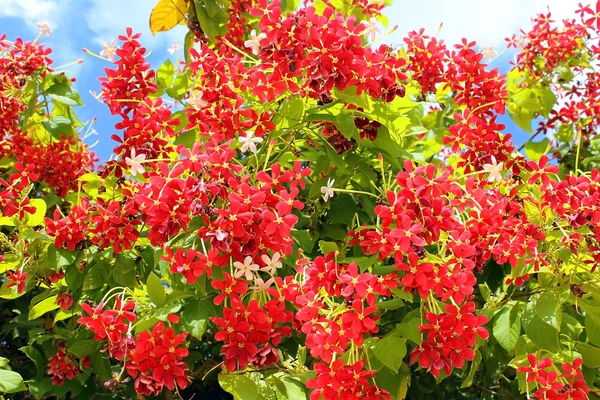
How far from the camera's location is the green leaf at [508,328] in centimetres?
183

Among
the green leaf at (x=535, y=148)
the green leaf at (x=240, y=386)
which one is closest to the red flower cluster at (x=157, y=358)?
the green leaf at (x=240, y=386)

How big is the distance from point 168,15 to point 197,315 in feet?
5.33

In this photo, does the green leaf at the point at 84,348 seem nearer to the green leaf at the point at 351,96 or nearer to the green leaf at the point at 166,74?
the green leaf at the point at 166,74

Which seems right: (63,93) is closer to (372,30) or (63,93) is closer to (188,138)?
(188,138)

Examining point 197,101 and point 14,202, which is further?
point 14,202

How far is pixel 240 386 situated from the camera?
5.68 ft

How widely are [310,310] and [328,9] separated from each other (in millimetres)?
827

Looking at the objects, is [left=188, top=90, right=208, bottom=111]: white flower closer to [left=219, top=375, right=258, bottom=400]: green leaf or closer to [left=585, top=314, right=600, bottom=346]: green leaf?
[left=219, top=375, right=258, bottom=400]: green leaf

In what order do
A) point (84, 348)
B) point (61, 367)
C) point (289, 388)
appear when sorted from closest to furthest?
point (289, 388)
point (84, 348)
point (61, 367)

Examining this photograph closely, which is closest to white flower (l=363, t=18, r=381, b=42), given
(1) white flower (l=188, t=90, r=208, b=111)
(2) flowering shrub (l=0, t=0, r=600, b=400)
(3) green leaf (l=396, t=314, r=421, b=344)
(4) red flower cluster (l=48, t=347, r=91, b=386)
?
(2) flowering shrub (l=0, t=0, r=600, b=400)

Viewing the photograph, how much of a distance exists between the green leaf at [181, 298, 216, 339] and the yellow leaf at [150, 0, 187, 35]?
1.54 m

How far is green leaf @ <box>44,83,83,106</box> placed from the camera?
9.31 ft

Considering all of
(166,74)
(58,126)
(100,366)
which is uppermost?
(58,126)

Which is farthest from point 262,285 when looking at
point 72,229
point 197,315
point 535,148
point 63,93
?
point 535,148
